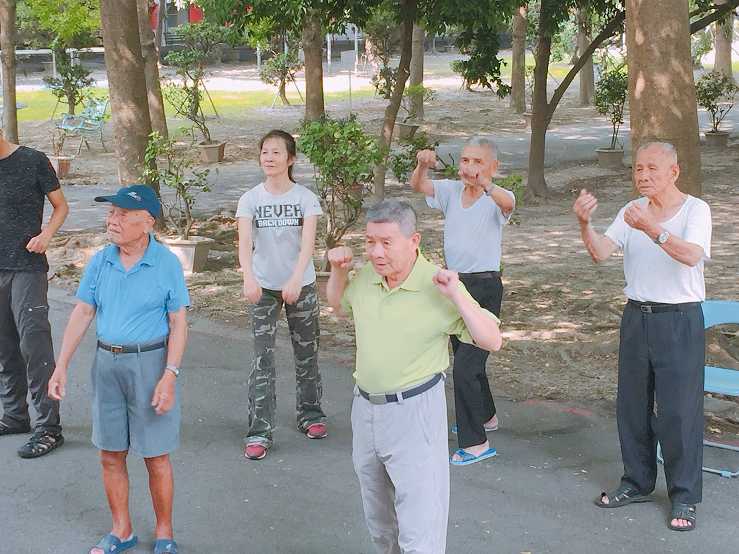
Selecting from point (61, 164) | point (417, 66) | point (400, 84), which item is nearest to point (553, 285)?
point (400, 84)

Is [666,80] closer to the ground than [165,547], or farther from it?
farther from it

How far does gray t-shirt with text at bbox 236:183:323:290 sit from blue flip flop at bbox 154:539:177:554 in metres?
1.68

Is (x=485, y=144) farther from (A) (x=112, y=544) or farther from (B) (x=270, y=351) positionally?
(A) (x=112, y=544)

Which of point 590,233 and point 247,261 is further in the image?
point 247,261

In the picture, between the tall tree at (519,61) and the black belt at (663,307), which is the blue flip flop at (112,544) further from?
the tall tree at (519,61)

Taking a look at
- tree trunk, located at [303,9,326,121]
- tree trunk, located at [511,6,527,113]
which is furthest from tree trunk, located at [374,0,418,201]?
tree trunk, located at [511,6,527,113]

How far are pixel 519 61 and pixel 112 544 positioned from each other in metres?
26.1

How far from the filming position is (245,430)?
655cm

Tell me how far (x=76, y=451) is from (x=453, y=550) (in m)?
2.46

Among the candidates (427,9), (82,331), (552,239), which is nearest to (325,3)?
(427,9)

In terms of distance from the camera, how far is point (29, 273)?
595 cm

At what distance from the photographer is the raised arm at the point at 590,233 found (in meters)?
4.77

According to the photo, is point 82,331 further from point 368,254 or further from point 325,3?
point 325,3

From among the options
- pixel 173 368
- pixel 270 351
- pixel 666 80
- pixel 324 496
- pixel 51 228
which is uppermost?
pixel 666 80
